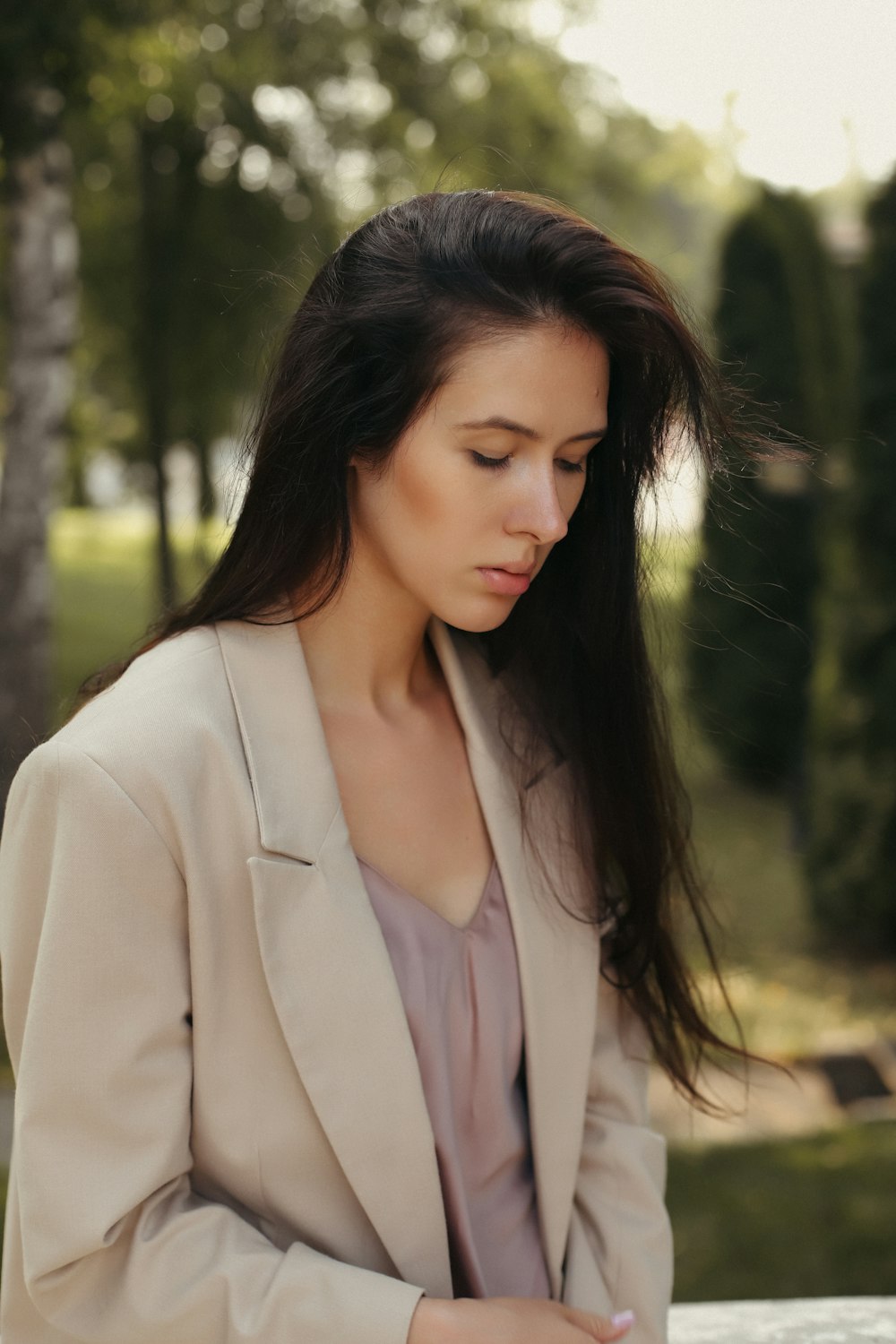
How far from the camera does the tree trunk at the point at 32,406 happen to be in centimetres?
588

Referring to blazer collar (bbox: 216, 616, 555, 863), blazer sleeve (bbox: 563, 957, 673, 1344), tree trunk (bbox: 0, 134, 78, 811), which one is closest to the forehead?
blazer collar (bbox: 216, 616, 555, 863)

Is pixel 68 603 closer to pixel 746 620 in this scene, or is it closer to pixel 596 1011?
pixel 746 620

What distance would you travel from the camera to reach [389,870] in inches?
66.4

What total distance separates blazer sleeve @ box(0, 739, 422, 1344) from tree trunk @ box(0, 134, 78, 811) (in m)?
4.62

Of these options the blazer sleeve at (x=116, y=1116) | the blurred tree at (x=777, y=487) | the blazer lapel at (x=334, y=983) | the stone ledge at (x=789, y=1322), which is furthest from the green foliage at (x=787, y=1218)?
the blurred tree at (x=777, y=487)

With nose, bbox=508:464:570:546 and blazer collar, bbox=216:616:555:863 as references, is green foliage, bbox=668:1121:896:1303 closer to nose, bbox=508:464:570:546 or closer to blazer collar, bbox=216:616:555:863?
blazer collar, bbox=216:616:555:863

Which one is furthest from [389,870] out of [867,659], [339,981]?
[867,659]

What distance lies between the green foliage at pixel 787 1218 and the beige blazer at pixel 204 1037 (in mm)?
2414

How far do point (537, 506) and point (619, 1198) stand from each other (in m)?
0.92

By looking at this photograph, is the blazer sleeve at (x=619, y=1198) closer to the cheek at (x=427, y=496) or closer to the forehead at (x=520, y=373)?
the cheek at (x=427, y=496)

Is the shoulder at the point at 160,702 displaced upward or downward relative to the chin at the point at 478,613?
downward

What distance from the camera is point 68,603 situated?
14453 millimetres

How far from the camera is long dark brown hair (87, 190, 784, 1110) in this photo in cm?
157

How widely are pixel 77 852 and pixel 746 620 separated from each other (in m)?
8.82
